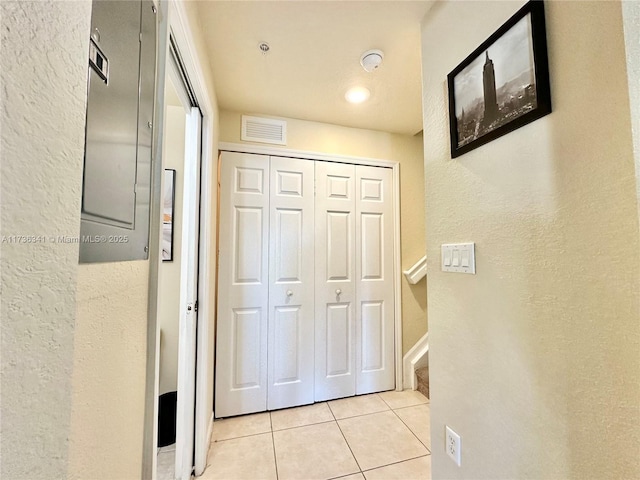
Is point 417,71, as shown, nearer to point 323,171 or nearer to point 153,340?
point 323,171

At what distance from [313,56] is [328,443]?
2.30m

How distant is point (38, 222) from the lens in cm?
28

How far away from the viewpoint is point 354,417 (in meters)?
1.99

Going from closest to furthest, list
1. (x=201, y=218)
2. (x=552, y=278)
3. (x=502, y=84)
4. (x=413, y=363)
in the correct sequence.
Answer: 1. (x=552, y=278)
2. (x=502, y=84)
3. (x=201, y=218)
4. (x=413, y=363)

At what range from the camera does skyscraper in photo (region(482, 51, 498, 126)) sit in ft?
3.20

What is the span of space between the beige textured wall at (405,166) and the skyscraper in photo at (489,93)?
1.41m

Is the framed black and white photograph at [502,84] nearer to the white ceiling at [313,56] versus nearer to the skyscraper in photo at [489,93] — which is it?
the skyscraper in photo at [489,93]

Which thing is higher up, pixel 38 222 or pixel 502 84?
pixel 502 84

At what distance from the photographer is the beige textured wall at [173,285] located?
6.42ft

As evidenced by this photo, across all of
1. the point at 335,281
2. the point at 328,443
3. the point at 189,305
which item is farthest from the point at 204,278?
the point at 328,443

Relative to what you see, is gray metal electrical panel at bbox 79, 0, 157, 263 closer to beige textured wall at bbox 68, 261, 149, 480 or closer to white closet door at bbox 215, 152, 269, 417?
beige textured wall at bbox 68, 261, 149, 480

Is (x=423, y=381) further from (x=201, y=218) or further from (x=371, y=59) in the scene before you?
(x=371, y=59)

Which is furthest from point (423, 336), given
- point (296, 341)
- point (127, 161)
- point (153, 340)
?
point (127, 161)

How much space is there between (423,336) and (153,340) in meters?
2.30
